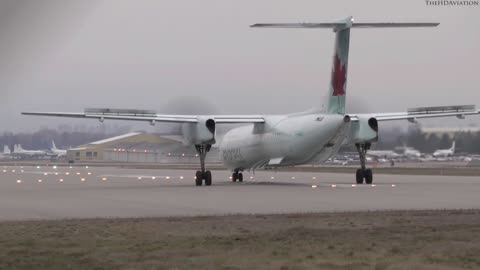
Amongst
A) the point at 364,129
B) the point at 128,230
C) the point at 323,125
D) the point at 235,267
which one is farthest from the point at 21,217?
the point at 364,129

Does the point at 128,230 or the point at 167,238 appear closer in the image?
the point at 167,238

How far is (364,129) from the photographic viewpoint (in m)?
48.7

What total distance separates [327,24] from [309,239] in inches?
1125

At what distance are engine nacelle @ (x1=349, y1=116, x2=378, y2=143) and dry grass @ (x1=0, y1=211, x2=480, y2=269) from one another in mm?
25008

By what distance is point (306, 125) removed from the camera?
46.9 m

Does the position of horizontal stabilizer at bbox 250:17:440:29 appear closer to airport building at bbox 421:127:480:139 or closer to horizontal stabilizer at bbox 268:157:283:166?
horizontal stabilizer at bbox 268:157:283:166

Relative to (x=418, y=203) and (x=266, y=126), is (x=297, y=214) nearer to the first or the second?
(x=418, y=203)

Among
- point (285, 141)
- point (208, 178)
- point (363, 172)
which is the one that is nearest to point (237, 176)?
point (208, 178)

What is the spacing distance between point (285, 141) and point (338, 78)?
5597 mm

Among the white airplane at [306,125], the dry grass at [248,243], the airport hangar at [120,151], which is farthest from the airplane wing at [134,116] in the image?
the airport hangar at [120,151]

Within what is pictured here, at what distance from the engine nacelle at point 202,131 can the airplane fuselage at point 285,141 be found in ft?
13.2

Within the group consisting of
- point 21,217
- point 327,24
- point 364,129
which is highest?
point 327,24

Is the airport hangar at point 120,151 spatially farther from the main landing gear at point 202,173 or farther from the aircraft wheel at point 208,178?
the aircraft wheel at point 208,178

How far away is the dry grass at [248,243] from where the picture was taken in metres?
14.5
